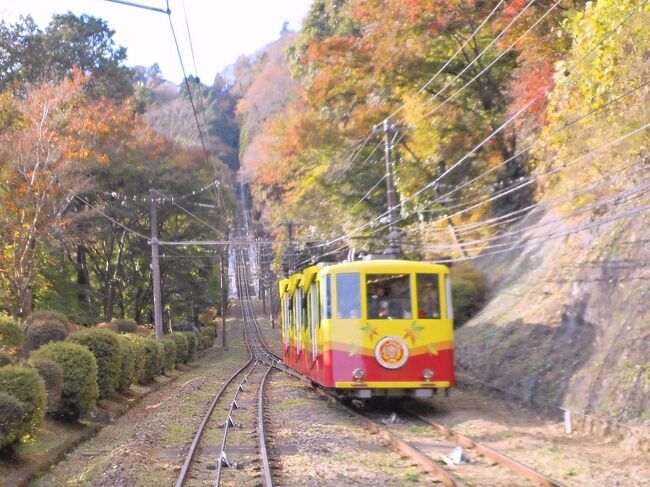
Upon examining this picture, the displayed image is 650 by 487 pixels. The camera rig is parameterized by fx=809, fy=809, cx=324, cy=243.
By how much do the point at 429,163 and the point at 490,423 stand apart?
1639cm

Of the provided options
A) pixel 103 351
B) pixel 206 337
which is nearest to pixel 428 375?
pixel 103 351

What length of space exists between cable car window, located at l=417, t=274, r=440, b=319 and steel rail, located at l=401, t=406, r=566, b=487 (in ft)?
6.47

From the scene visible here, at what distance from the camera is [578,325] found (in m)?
15.8

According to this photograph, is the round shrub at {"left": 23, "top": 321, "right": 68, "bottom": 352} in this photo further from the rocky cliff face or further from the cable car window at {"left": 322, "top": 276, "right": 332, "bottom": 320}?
the rocky cliff face

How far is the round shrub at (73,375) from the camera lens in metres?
13.7

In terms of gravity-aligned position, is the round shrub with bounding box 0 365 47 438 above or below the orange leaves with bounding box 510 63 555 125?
below

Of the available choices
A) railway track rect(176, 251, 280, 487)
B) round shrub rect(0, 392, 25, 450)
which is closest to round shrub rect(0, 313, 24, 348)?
railway track rect(176, 251, 280, 487)

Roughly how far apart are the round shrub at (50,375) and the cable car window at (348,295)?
497 cm

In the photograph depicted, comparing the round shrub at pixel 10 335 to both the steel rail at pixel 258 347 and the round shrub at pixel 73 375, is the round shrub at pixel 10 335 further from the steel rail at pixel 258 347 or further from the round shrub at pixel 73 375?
the round shrub at pixel 73 375

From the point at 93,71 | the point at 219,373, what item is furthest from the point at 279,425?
the point at 93,71

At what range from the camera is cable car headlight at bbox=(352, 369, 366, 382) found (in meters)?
14.6

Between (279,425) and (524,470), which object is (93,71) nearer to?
(279,425)

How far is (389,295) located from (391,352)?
3.49 ft

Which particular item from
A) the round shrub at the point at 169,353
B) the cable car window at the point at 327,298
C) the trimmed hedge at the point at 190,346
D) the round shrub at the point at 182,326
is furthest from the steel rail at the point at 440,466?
the round shrub at the point at 182,326
